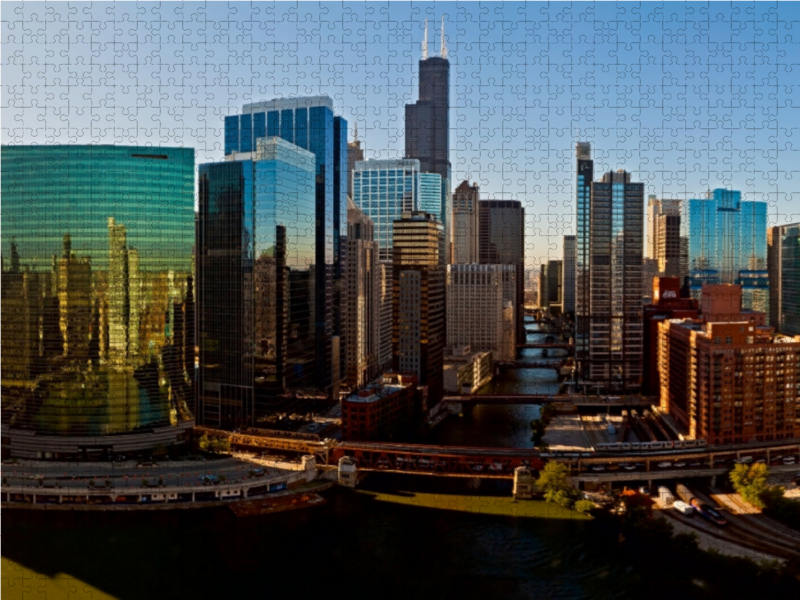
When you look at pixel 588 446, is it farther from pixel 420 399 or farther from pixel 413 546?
pixel 413 546

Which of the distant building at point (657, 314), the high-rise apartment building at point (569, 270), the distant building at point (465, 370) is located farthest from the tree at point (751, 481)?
the high-rise apartment building at point (569, 270)

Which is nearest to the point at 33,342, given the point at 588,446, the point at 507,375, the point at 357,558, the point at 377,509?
the point at 377,509

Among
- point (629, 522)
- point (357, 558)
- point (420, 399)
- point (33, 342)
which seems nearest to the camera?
point (357, 558)

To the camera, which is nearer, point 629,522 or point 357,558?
point 357,558

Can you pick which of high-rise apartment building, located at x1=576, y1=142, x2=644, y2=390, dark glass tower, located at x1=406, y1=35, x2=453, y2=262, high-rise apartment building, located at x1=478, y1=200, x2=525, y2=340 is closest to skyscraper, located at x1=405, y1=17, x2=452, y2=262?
dark glass tower, located at x1=406, y1=35, x2=453, y2=262

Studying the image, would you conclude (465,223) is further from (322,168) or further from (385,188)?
(322,168)

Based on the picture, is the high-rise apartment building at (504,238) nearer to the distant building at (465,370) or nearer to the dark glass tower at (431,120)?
the dark glass tower at (431,120)
